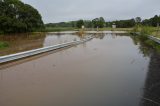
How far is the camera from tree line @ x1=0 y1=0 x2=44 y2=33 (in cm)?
4494

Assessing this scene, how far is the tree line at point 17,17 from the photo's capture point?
44.9 m

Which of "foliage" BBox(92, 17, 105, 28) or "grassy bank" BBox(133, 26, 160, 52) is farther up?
"foliage" BBox(92, 17, 105, 28)

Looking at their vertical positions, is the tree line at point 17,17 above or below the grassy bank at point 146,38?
above

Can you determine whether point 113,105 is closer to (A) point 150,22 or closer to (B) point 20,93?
(B) point 20,93

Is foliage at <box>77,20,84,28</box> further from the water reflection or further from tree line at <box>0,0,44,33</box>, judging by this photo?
the water reflection

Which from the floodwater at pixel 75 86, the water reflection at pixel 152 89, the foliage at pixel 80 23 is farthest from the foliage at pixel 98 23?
the water reflection at pixel 152 89

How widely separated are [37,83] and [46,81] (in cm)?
38

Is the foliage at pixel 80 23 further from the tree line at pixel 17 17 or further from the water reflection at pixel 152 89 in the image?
the water reflection at pixel 152 89

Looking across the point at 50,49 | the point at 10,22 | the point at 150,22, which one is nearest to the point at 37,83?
the point at 50,49

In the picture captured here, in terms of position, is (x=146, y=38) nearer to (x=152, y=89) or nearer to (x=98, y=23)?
(x=152, y=89)

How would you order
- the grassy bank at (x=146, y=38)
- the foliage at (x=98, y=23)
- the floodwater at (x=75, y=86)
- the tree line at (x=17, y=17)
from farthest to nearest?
the foliage at (x=98, y=23)
the tree line at (x=17, y=17)
the grassy bank at (x=146, y=38)
the floodwater at (x=75, y=86)

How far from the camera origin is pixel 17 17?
49750mm

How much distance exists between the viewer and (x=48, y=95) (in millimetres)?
6246

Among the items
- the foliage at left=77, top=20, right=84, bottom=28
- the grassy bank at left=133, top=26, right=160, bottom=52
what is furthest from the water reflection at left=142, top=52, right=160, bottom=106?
the foliage at left=77, top=20, right=84, bottom=28
